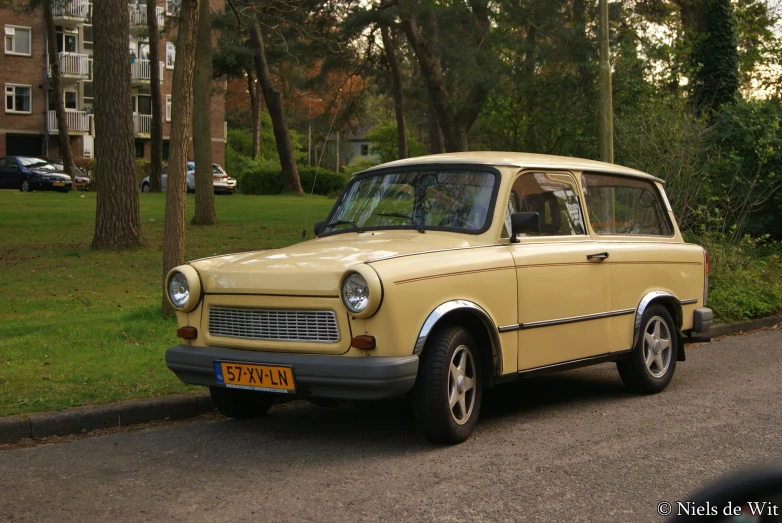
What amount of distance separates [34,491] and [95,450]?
93cm

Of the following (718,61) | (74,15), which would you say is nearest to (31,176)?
(74,15)

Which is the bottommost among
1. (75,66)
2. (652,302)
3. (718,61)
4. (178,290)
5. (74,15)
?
(652,302)

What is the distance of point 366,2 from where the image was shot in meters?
27.4

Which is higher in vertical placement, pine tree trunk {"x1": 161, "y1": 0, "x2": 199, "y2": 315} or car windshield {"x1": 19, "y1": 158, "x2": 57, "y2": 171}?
pine tree trunk {"x1": 161, "y1": 0, "x2": 199, "y2": 315}

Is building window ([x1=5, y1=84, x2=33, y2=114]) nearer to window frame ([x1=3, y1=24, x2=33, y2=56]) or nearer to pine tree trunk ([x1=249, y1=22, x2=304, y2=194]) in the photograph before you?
window frame ([x1=3, y1=24, x2=33, y2=56])

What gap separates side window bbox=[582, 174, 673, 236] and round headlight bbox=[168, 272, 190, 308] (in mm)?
3197

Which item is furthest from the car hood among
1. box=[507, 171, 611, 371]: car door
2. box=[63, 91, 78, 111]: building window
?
box=[63, 91, 78, 111]: building window

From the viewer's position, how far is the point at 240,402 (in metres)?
6.86

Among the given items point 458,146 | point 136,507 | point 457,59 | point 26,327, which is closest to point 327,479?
point 136,507

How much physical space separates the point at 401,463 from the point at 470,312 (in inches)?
42.6

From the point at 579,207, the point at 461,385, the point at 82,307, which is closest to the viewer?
the point at 461,385

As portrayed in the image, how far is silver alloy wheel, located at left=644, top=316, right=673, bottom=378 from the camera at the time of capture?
7.79 metres

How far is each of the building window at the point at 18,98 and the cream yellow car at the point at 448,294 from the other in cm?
5453

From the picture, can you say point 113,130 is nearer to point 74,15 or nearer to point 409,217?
point 409,217
